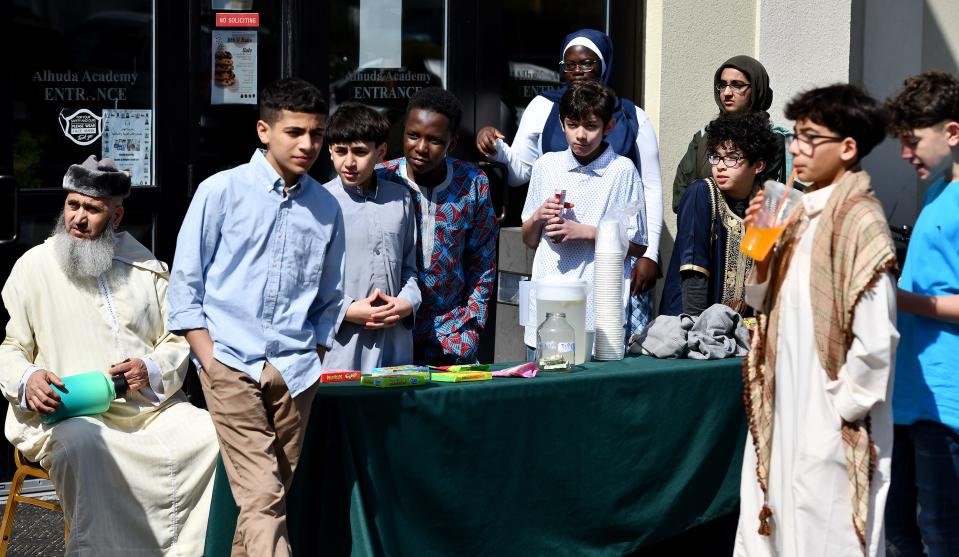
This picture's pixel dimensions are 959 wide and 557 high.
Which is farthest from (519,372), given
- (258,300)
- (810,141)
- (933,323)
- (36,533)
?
(36,533)

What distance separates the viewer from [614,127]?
5.11m

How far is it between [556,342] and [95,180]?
5.54ft

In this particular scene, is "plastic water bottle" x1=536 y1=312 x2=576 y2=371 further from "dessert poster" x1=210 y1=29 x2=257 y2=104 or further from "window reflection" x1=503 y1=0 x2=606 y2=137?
"window reflection" x1=503 y1=0 x2=606 y2=137

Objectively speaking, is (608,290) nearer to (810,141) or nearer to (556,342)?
(556,342)

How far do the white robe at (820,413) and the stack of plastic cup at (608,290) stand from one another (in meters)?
0.81

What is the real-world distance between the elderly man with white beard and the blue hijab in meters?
1.81

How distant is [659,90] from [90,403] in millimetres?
3626

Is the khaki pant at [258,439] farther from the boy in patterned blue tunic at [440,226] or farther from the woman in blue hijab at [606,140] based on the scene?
the woman in blue hijab at [606,140]

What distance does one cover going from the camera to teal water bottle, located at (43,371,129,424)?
12.9ft

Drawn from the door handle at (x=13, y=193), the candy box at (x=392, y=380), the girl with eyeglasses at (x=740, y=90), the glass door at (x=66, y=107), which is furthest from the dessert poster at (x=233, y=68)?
the candy box at (x=392, y=380)

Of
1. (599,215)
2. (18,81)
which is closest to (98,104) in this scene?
(18,81)

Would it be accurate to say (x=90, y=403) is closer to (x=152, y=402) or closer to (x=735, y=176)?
(x=152, y=402)

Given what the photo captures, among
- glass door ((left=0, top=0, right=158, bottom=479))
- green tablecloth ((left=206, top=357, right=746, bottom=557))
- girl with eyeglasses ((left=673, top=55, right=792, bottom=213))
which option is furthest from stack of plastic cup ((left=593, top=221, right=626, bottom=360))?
glass door ((left=0, top=0, right=158, bottom=479))

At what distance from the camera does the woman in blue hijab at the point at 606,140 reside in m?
4.86
